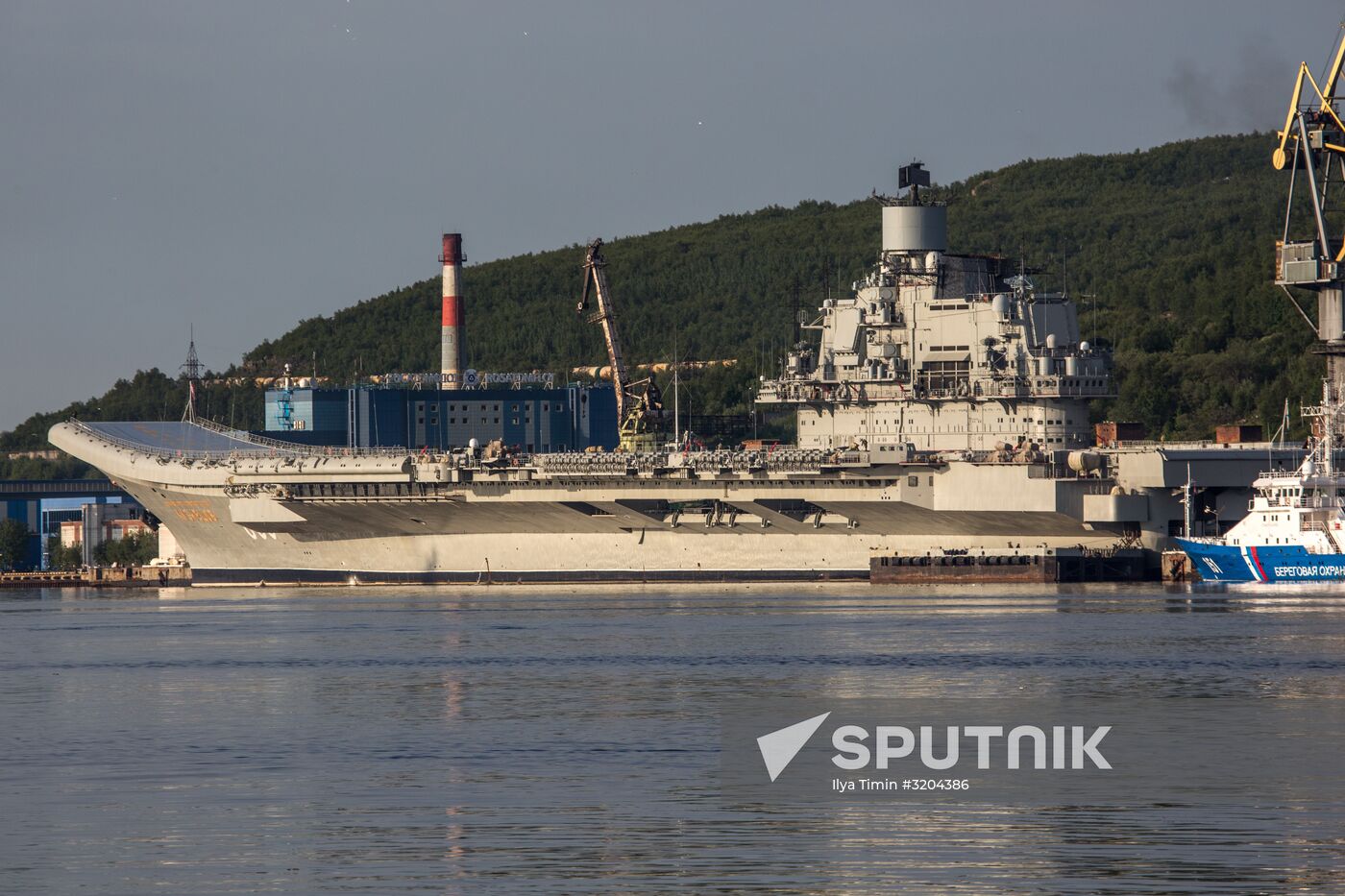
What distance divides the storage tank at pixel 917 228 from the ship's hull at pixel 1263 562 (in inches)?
560

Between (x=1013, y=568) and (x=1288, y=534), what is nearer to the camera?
(x=1288, y=534)

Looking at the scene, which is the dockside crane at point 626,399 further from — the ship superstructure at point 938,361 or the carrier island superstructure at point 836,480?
the carrier island superstructure at point 836,480

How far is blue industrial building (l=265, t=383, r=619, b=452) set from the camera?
114250 mm

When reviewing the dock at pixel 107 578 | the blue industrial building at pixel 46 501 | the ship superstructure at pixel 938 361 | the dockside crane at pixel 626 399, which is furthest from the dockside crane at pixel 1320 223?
the blue industrial building at pixel 46 501

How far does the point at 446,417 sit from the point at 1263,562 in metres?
64.7

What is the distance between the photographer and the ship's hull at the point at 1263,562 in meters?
57.5

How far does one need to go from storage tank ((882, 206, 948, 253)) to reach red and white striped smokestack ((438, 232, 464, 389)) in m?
41.7

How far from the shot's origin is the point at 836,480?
2379 inches

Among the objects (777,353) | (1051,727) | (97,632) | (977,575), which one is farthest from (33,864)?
(777,353)

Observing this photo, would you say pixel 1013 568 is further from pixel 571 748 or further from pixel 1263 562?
pixel 571 748

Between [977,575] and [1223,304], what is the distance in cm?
6206

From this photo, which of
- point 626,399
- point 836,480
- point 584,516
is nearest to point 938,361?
point 836,480

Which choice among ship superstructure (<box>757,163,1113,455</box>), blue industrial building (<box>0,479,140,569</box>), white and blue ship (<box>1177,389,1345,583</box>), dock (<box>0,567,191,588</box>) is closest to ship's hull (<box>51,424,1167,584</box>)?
ship superstructure (<box>757,163,1113,455</box>)

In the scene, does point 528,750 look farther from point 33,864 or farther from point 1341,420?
point 1341,420
